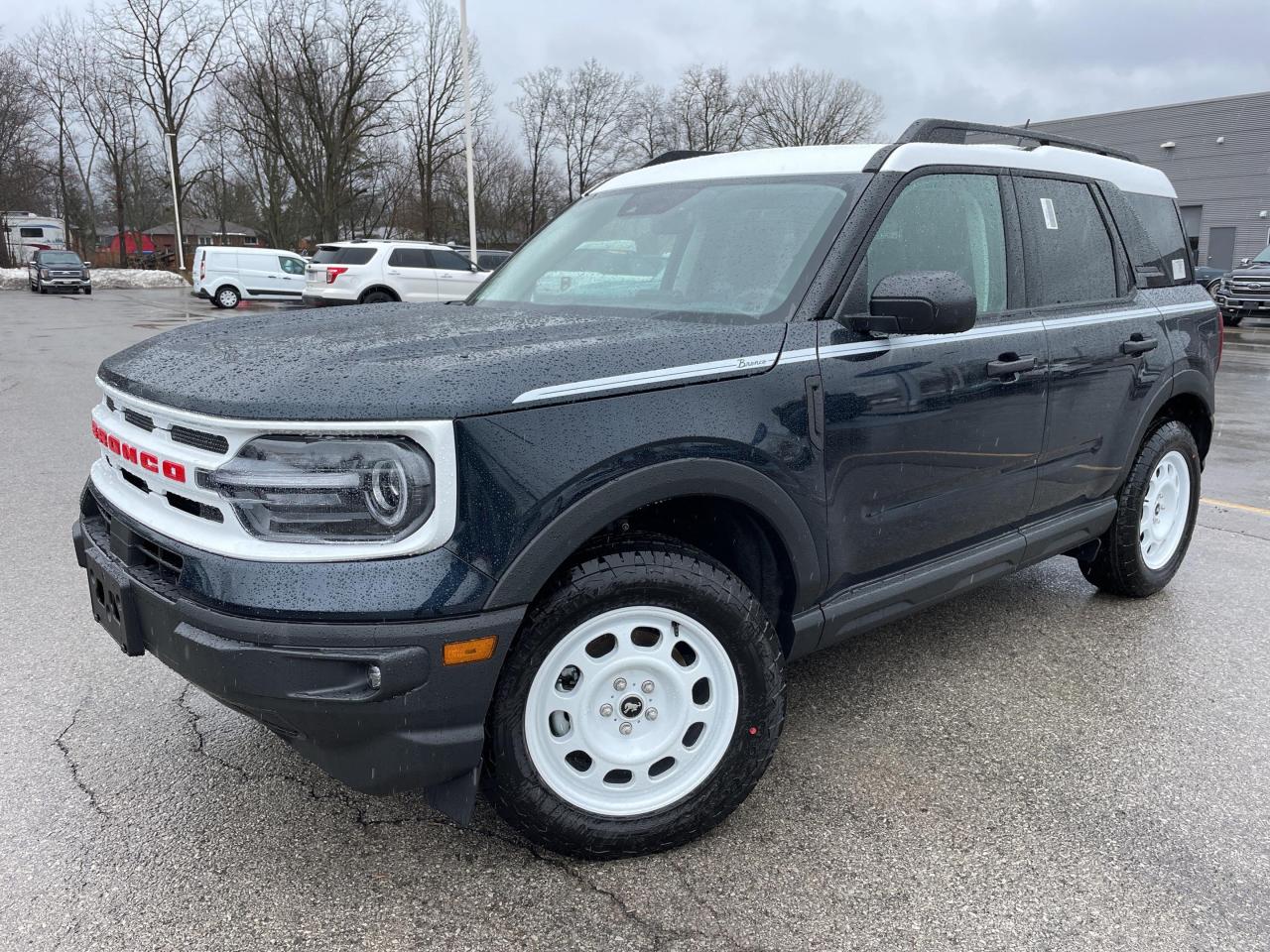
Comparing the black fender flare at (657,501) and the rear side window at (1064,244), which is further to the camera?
the rear side window at (1064,244)

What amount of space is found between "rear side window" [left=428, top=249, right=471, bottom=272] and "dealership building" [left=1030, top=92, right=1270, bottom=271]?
25.7m

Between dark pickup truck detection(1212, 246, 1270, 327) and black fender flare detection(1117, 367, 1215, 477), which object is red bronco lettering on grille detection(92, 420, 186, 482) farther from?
dark pickup truck detection(1212, 246, 1270, 327)

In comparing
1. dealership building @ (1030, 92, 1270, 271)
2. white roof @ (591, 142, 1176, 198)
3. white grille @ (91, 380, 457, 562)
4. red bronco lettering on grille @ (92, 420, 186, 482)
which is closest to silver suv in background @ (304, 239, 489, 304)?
white roof @ (591, 142, 1176, 198)

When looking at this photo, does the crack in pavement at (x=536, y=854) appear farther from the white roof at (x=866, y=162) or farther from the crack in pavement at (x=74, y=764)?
the white roof at (x=866, y=162)

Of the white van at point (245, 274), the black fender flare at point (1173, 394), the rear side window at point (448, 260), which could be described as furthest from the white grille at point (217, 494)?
the white van at point (245, 274)

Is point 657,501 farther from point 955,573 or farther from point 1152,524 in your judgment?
point 1152,524

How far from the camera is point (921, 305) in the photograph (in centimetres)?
261

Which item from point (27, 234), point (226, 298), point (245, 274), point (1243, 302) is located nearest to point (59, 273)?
point (226, 298)

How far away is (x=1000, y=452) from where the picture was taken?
3252 millimetres

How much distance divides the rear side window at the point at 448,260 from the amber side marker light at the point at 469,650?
19432 mm

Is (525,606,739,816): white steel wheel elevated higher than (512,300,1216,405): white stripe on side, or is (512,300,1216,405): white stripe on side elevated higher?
(512,300,1216,405): white stripe on side

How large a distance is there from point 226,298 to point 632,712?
29.3 m

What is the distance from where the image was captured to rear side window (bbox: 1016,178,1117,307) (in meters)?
3.51

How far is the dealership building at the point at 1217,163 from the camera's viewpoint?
33.8 m
